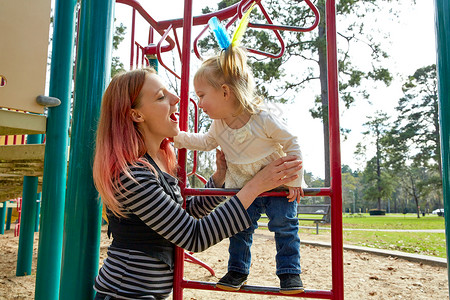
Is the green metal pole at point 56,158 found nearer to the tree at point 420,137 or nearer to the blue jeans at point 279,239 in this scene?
the blue jeans at point 279,239

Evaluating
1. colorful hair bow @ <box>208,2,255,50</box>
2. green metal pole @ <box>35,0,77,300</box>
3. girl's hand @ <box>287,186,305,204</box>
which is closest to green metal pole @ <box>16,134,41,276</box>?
green metal pole @ <box>35,0,77,300</box>

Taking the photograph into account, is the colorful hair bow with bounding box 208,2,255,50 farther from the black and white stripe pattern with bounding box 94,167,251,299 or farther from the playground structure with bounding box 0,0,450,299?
the black and white stripe pattern with bounding box 94,167,251,299

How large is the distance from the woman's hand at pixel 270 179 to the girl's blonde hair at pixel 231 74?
0.97ft

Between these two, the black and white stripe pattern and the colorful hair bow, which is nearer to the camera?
the black and white stripe pattern

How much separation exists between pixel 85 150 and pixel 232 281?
825mm

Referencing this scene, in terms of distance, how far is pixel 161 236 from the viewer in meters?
1.37

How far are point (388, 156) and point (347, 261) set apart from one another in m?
37.2

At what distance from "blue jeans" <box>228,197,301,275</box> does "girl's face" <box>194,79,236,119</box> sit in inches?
16.4

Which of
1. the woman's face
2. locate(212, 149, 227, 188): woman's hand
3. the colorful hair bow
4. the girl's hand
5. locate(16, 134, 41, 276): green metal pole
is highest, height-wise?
the colorful hair bow

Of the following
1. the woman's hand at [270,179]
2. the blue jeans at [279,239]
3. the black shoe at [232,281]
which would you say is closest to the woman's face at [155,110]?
the woman's hand at [270,179]

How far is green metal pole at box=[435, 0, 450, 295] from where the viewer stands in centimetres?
123

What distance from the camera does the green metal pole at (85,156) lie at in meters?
1.54

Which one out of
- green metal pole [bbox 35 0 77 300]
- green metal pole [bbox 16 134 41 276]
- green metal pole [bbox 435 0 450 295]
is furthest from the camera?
green metal pole [bbox 16 134 41 276]

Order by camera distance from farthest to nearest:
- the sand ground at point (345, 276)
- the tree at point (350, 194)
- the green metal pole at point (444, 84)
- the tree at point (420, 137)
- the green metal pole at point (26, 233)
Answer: the tree at point (350, 194) < the tree at point (420, 137) < the green metal pole at point (26, 233) < the sand ground at point (345, 276) < the green metal pole at point (444, 84)
